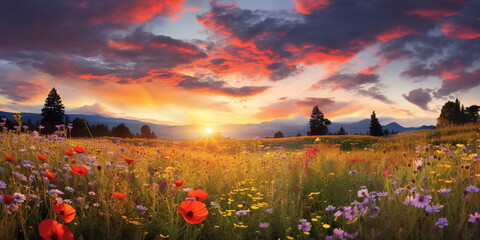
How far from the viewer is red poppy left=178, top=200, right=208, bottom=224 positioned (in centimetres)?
251

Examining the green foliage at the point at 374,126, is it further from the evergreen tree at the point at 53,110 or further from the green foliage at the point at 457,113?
the evergreen tree at the point at 53,110

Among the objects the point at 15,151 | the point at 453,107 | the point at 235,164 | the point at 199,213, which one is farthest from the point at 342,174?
the point at 453,107

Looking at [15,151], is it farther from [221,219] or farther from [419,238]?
[419,238]

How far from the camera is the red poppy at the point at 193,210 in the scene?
251 centimetres

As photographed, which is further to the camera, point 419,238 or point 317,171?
point 317,171

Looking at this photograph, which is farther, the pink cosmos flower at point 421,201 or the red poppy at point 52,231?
the pink cosmos flower at point 421,201

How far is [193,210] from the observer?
2580mm

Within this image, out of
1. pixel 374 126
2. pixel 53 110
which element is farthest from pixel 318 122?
pixel 53 110

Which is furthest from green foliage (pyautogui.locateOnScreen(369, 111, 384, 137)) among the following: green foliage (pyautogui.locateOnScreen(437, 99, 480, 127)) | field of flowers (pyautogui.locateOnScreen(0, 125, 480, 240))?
field of flowers (pyautogui.locateOnScreen(0, 125, 480, 240))

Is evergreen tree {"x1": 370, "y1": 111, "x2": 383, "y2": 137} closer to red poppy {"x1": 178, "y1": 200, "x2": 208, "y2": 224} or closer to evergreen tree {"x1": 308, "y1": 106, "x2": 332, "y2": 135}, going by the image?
evergreen tree {"x1": 308, "y1": 106, "x2": 332, "y2": 135}

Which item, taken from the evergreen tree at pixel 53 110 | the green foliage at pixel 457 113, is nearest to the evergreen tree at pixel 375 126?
the green foliage at pixel 457 113

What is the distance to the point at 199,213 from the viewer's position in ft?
8.40

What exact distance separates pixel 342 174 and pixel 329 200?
0.87 meters

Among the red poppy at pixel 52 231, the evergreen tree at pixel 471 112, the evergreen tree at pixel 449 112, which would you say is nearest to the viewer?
the red poppy at pixel 52 231
